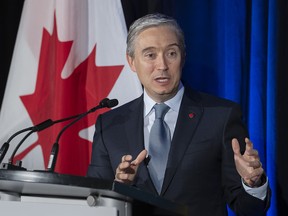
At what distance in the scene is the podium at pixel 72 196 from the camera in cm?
121

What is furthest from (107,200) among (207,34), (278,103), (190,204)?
(207,34)

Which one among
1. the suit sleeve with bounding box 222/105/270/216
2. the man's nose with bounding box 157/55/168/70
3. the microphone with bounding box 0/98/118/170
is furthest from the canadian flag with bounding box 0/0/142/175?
the microphone with bounding box 0/98/118/170

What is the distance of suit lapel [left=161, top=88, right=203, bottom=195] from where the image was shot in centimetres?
203

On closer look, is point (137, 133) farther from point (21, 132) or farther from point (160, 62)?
point (21, 132)

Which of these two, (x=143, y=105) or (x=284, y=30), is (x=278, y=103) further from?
(x=143, y=105)

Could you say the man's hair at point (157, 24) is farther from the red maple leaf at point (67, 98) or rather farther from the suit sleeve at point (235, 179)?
the red maple leaf at point (67, 98)

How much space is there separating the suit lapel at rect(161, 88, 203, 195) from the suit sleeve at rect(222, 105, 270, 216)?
13 centimetres

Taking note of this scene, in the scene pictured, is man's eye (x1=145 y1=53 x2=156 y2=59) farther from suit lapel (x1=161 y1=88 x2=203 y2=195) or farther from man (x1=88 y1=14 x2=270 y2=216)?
suit lapel (x1=161 y1=88 x2=203 y2=195)

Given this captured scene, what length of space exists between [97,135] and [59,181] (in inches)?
44.2

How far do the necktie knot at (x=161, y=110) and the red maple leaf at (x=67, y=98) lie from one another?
0.71 m

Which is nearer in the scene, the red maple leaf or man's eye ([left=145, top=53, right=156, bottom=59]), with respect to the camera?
man's eye ([left=145, top=53, right=156, bottom=59])

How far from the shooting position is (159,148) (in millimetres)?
2105

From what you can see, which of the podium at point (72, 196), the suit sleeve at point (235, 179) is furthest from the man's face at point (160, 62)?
the podium at point (72, 196)

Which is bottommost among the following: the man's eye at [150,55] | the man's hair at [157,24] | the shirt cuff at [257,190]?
the shirt cuff at [257,190]
